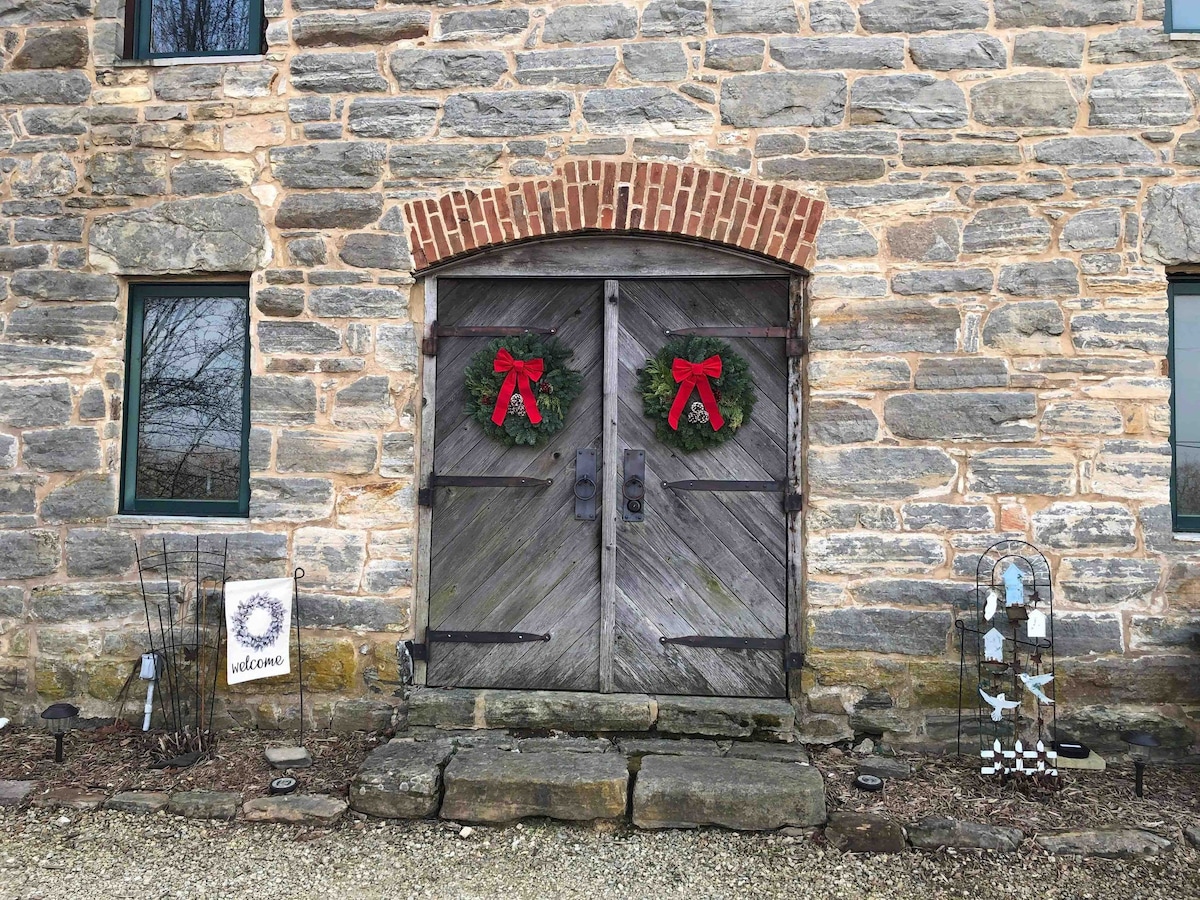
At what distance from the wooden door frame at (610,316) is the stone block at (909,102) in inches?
34.2

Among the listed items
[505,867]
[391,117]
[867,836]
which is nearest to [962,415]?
[867,836]

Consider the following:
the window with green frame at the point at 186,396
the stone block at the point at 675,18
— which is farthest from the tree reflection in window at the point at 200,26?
the stone block at the point at 675,18

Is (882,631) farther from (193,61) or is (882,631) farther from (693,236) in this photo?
(193,61)

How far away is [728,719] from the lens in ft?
12.8

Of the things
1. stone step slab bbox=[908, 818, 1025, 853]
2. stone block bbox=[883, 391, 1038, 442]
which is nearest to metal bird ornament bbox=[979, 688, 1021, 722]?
stone step slab bbox=[908, 818, 1025, 853]

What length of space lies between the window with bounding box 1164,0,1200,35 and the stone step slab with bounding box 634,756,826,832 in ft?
13.7

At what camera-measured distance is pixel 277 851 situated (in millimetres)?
3096

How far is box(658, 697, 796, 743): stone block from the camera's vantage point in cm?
387

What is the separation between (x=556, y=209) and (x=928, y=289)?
6.30 feet

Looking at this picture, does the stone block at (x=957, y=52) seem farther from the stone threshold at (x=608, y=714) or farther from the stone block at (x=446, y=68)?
the stone threshold at (x=608, y=714)

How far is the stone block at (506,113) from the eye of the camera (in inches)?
160

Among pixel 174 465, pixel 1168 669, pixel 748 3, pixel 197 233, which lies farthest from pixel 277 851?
pixel 748 3

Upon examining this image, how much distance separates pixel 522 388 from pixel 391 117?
5.27ft

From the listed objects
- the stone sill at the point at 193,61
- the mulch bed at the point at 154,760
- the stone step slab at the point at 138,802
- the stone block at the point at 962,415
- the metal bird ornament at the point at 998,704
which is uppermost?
the stone sill at the point at 193,61
